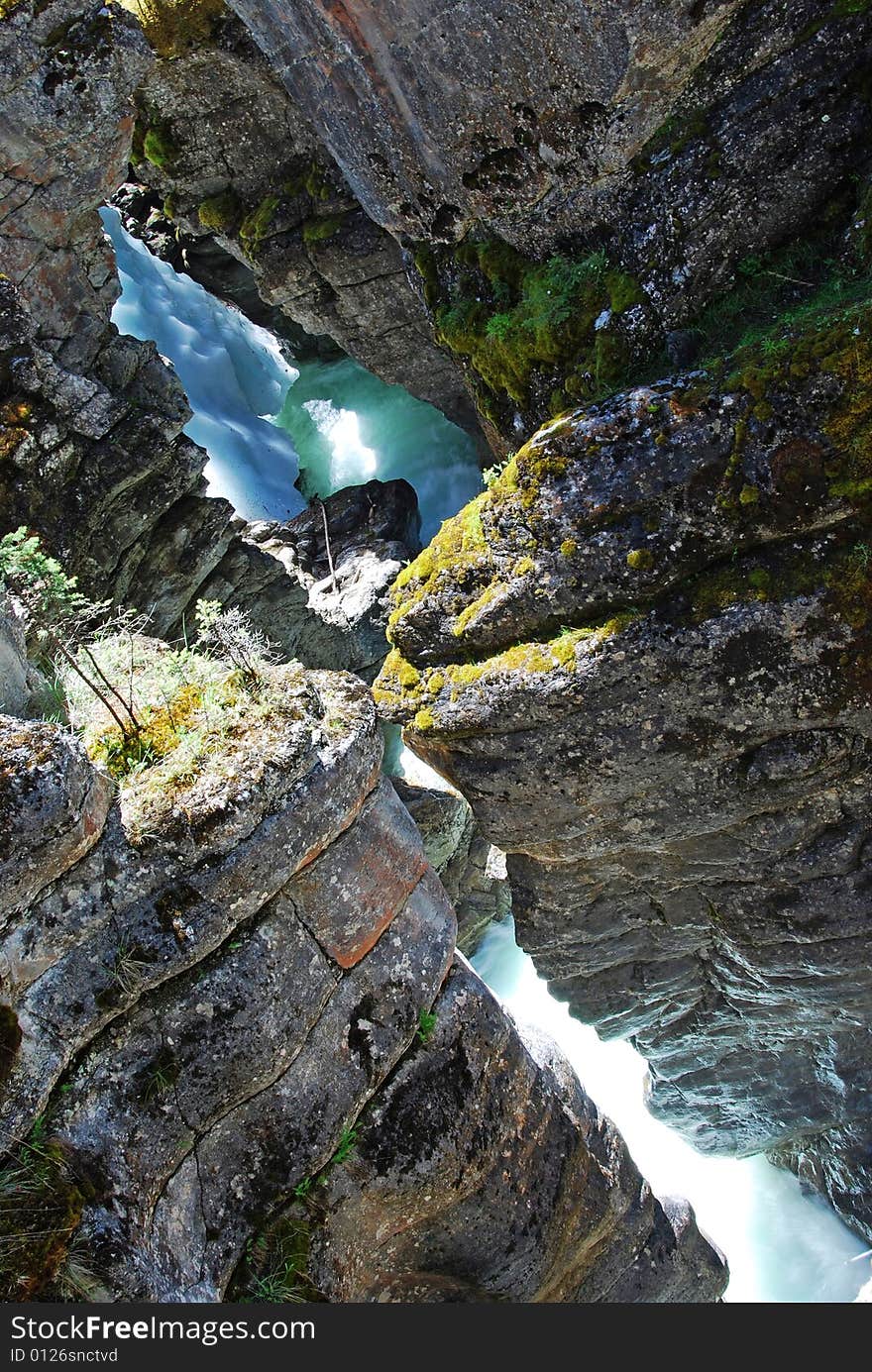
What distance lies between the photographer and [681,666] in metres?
7.15

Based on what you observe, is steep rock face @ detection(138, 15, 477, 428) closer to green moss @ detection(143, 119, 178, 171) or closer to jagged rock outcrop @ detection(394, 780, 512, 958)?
green moss @ detection(143, 119, 178, 171)

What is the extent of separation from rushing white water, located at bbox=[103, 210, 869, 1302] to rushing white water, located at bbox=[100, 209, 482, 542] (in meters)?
0.03

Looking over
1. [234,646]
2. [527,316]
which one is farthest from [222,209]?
[234,646]

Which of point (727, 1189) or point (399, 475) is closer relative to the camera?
point (727, 1189)

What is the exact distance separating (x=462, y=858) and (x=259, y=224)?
10.2 metres

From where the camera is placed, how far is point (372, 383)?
19.3 metres

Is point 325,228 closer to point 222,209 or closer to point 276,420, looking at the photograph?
point 222,209

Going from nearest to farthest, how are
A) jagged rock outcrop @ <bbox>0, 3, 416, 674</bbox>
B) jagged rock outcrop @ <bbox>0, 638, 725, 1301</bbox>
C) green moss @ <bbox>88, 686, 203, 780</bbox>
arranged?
jagged rock outcrop @ <bbox>0, 638, 725, 1301</bbox>, green moss @ <bbox>88, 686, 203, 780</bbox>, jagged rock outcrop @ <bbox>0, 3, 416, 674</bbox>

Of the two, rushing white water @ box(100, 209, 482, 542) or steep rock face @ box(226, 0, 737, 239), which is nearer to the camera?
steep rock face @ box(226, 0, 737, 239)

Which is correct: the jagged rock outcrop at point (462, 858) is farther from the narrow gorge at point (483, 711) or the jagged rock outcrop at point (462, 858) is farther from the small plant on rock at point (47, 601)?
the small plant on rock at point (47, 601)

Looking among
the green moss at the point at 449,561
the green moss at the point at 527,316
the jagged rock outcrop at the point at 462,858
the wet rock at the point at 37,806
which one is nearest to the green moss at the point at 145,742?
the wet rock at the point at 37,806

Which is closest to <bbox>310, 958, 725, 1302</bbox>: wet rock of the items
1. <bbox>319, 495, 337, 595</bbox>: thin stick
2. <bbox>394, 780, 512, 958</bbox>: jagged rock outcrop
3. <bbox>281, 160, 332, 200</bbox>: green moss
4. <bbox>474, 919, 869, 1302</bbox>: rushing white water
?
<bbox>474, 919, 869, 1302</bbox>: rushing white water

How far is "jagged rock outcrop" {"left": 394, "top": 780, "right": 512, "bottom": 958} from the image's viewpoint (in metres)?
14.0

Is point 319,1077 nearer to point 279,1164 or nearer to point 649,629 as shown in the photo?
point 279,1164
